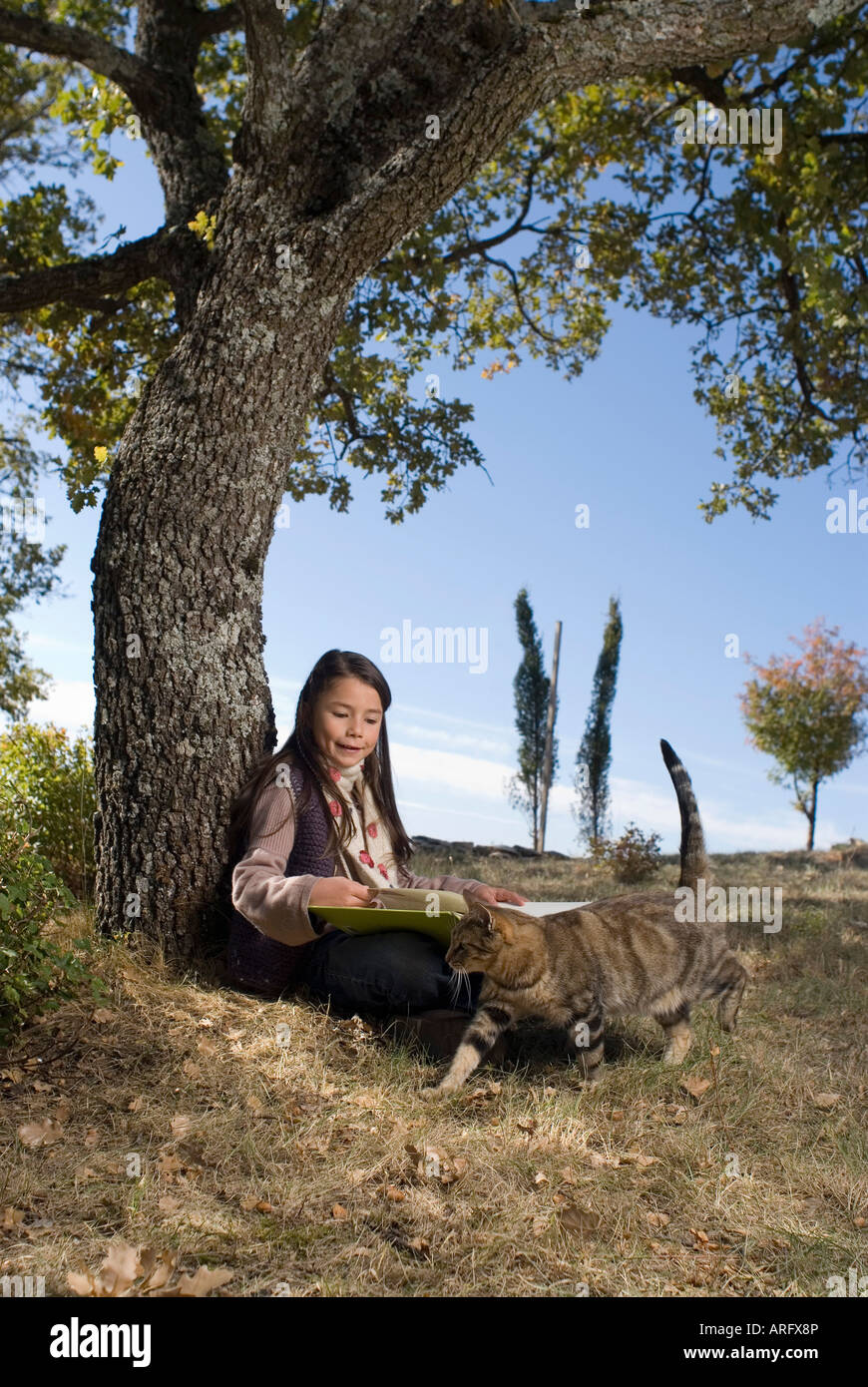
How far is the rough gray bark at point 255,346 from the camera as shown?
5547mm

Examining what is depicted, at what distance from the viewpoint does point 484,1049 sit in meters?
4.51

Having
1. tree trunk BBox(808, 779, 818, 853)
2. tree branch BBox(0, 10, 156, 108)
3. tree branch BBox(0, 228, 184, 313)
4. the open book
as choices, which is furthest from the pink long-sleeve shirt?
tree trunk BBox(808, 779, 818, 853)

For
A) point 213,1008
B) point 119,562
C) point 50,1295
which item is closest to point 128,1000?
point 213,1008

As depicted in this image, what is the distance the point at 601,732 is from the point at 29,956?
2441cm

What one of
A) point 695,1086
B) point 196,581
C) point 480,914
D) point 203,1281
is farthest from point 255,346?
point 203,1281

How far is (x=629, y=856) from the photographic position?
40.8ft

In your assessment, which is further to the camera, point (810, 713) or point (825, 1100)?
point (810, 713)

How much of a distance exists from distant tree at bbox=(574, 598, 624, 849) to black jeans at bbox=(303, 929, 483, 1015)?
2294cm

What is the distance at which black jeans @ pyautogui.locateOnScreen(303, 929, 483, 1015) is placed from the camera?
4750 millimetres

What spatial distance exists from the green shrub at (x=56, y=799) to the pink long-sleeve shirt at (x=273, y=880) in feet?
8.83

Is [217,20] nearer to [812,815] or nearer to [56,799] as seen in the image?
[56,799]

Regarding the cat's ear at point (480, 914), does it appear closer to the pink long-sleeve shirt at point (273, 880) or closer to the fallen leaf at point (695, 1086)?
the pink long-sleeve shirt at point (273, 880)

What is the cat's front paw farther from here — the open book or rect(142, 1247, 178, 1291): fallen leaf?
rect(142, 1247, 178, 1291): fallen leaf

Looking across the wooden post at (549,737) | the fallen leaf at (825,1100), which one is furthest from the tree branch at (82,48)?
the wooden post at (549,737)
